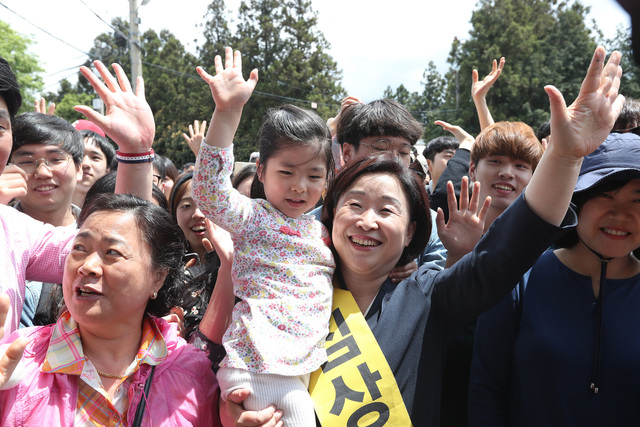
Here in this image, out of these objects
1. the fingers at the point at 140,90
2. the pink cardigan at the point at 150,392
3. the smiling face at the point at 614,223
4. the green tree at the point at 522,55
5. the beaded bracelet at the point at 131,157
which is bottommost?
the pink cardigan at the point at 150,392

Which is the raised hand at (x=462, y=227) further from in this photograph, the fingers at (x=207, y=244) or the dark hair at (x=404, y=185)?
the fingers at (x=207, y=244)

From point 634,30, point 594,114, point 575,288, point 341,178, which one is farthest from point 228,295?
point 634,30

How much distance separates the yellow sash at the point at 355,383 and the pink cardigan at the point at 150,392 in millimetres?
417

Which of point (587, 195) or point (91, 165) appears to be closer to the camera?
point (587, 195)

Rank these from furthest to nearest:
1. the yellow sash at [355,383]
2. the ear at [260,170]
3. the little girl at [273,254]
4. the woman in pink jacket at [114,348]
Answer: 1. the ear at [260,170]
2. the little girl at [273,254]
3. the yellow sash at [355,383]
4. the woman in pink jacket at [114,348]

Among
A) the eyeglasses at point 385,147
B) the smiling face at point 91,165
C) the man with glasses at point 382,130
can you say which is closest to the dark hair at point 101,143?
the smiling face at point 91,165

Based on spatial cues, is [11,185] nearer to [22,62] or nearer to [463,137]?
[463,137]

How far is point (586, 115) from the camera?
5.27 feet

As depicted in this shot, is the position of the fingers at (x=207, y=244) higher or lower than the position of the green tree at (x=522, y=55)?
lower

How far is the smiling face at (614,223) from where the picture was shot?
1.89m

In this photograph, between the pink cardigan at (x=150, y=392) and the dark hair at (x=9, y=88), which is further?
the dark hair at (x=9, y=88)

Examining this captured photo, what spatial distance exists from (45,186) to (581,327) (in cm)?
277

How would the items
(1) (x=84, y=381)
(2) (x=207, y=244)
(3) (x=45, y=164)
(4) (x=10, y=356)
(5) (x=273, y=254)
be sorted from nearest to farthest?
1. (4) (x=10, y=356)
2. (1) (x=84, y=381)
3. (5) (x=273, y=254)
4. (2) (x=207, y=244)
5. (3) (x=45, y=164)

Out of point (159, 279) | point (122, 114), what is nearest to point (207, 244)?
point (159, 279)
